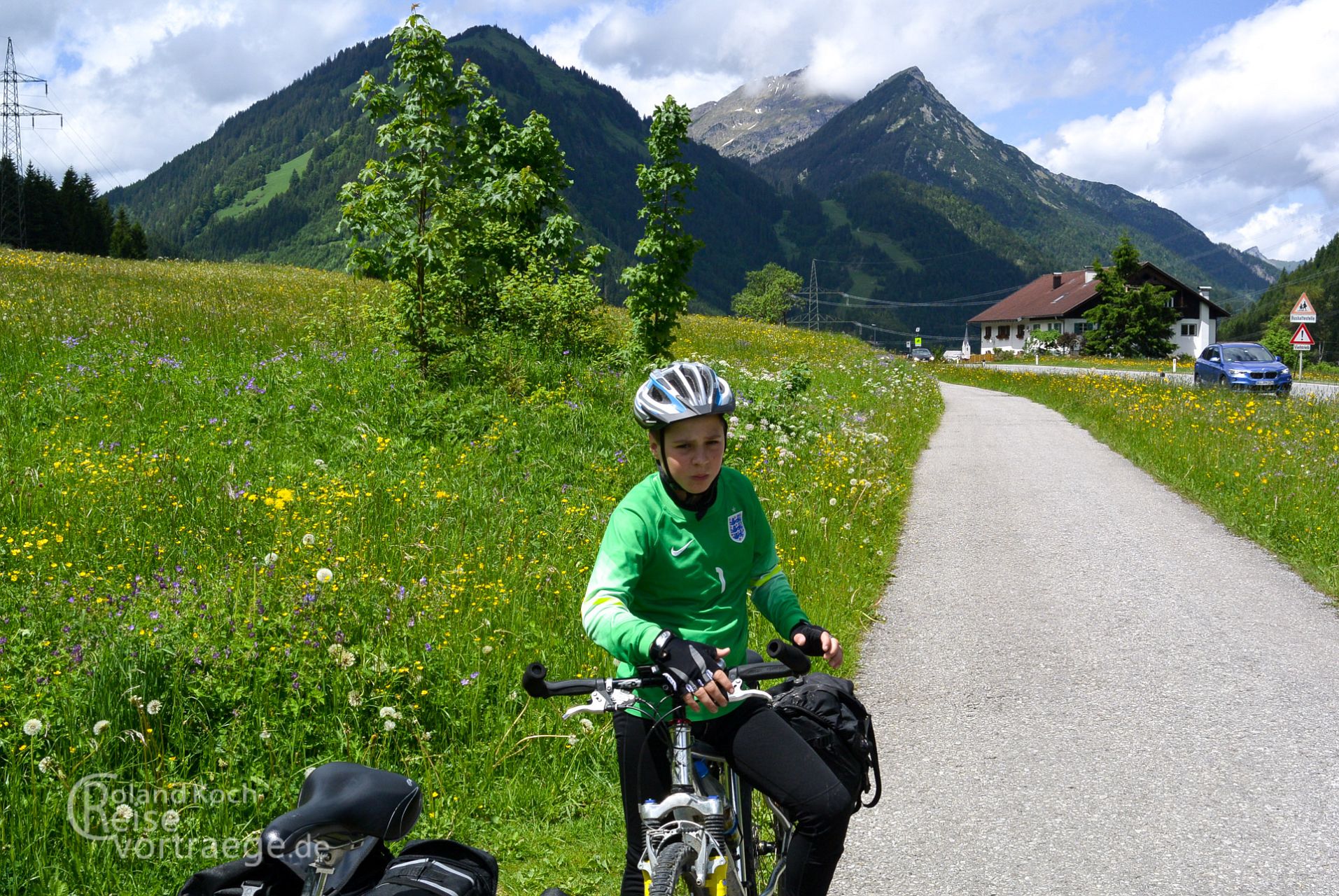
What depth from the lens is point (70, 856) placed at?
10.6 ft

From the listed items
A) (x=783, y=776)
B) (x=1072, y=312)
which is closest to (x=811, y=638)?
(x=783, y=776)

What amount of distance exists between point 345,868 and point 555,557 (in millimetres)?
4847

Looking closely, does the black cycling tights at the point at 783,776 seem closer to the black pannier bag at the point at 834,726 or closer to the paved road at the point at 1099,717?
the black pannier bag at the point at 834,726

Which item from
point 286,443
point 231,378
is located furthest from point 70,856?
point 231,378

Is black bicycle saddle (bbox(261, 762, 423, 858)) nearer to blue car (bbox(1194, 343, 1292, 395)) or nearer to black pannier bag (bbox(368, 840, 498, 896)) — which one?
black pannier bag (bbox(368, 840, 498, 896))

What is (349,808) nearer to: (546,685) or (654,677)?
(546,685)

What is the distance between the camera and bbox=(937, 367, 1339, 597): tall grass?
9.59 meters

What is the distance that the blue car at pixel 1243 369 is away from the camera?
91.3ft

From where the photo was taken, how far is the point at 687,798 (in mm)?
2328

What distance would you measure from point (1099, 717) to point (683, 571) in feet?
13.3

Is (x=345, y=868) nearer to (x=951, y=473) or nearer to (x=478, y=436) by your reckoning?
(x=478, y=436)

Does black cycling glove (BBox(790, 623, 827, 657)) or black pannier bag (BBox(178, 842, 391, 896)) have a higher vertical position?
black cycling glove (BBox(790, 623, 827, 657))

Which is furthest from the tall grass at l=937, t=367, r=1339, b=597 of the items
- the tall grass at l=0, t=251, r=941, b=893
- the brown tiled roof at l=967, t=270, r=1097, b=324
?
the brown tiled roof at l=967, t=270, r=1097, b=324

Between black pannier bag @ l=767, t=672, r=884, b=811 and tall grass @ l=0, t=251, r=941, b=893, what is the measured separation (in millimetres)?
1451
